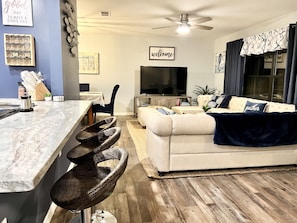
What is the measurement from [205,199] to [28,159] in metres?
1.96

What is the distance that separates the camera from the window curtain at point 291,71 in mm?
4246

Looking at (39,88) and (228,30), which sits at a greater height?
(228,30)

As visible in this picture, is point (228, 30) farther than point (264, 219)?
Yes

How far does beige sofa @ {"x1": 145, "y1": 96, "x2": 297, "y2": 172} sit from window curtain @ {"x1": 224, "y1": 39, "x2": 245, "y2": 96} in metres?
3.22

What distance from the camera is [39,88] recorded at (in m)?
2.51

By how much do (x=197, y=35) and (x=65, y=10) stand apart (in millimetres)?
4986

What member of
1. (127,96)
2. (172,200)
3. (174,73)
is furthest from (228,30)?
(172,200)

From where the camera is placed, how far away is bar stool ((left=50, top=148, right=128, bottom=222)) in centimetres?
104

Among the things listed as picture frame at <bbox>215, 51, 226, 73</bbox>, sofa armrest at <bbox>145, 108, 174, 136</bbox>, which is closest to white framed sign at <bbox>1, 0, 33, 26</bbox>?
sofa armrest at <bbox>145, 108, 174, 136</bbox>

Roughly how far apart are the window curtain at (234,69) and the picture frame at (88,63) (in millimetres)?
3828

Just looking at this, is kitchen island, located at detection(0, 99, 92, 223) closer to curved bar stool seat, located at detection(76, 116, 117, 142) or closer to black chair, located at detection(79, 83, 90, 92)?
curved bar stool seat, located at detection(76, 116, 117, 142)

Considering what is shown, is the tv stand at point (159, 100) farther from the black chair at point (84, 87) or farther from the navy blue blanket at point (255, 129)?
the navy blue blanket at point (255, 129)

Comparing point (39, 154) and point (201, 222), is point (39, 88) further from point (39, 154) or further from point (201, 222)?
point (201, 222)

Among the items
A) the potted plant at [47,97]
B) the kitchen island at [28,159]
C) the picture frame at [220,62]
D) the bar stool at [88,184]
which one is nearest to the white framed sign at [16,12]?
the potted plant at [47,97]
